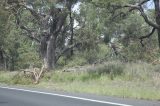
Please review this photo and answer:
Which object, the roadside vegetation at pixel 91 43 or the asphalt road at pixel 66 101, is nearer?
the asphalt road at pixel 66 101

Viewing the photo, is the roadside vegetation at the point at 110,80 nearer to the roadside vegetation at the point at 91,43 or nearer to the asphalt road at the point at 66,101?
the roadside vegetation at the point at 91,43

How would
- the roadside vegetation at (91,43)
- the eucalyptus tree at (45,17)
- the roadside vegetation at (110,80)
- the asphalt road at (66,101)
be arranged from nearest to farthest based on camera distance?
the asphalt road at (66,101), the roadside vegetation at (110,80), the roadside vegetation at (91,43), the eucalyptus tree at (45,17)

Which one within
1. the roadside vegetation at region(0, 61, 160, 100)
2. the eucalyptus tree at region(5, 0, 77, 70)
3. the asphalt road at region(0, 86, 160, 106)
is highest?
the eucalyptus tree at region(5, 0, 77, 70)

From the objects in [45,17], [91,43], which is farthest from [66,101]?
[91,43]

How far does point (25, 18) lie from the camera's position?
1578 inches

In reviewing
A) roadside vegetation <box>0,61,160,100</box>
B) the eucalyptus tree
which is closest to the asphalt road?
roadside vegetation <box>0,61,160,100</box>

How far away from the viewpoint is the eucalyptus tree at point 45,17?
3416 cm

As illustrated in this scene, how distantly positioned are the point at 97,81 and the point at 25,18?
19048 mm

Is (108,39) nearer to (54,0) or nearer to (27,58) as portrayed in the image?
(54,0)

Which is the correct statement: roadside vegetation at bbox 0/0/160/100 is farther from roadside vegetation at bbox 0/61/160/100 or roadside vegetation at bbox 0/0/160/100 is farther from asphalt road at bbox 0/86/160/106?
asphalt road at bbox 0/86/160/106

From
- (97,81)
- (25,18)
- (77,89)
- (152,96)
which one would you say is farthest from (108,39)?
(152,96)

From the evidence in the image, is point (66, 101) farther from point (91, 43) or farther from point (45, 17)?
point (91, 43)

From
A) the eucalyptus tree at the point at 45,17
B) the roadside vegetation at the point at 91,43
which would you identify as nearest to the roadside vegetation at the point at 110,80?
the roadside vegetation at the point at 91,43

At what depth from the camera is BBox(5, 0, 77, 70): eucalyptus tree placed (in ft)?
112
